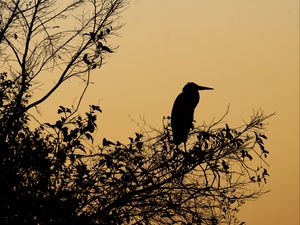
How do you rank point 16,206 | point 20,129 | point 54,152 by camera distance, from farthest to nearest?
1. point 20,129
2. point 54,152
3. point 16,206

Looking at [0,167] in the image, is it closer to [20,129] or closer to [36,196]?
[36,196]

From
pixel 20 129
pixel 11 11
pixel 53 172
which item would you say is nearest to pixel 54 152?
pixel 53 172

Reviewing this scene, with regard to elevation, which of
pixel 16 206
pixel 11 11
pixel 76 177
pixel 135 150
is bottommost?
pixel 16 206

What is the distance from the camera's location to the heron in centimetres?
1302

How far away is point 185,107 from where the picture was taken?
13.9 m

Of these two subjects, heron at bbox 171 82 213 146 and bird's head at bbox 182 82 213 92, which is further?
bird's head at bbox 182 82 213 92

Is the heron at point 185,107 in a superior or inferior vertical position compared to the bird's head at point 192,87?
inferior

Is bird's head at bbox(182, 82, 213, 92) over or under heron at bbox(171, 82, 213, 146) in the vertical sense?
over

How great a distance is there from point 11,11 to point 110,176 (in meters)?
5.62

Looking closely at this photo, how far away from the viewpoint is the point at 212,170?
8.84 m

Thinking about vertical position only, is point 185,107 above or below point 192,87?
below

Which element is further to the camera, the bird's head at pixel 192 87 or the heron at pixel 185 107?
the bird's head at pixel 192 87

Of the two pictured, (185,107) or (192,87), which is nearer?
(185,107)

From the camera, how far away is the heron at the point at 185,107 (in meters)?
13.0
